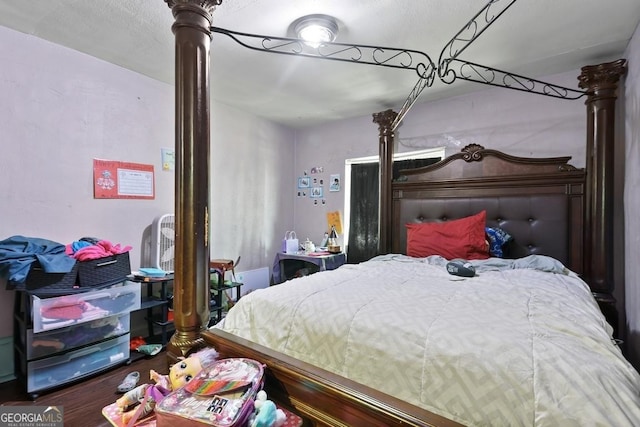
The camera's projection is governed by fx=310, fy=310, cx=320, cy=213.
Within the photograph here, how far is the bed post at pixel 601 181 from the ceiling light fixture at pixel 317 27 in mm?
1799

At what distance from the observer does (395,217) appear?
300 cm

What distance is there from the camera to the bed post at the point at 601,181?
2084 mm

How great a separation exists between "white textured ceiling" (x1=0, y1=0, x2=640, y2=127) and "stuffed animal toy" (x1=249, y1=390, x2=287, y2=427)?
1.89 m

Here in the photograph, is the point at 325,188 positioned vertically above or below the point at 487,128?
below

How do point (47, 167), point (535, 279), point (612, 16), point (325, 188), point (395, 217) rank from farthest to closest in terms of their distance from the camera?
point (325, 188) < point (395, 217) < point (47, 167) < point (612, 16) < point (535, 279)

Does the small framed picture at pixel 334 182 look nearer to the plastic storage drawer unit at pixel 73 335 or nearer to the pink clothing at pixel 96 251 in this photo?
the pink clothing at pixel 96 251

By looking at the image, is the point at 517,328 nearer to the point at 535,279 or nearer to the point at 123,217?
the point at 535,279

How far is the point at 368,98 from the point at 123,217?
97.2 inches

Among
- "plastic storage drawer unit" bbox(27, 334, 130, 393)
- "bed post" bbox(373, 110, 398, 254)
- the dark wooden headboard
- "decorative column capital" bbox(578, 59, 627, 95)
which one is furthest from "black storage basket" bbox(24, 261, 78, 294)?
"decorative column capital" bbox(578, 59, 627, 95)

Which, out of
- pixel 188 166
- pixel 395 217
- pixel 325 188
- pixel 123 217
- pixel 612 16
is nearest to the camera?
pixel 188 166

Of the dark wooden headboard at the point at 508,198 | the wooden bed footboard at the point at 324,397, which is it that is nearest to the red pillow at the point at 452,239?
the dark wooden headboard at the point at 508,198

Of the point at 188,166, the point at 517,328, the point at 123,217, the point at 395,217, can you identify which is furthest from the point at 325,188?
the point at 517,328

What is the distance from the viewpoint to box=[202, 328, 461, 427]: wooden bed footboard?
827 millimetres

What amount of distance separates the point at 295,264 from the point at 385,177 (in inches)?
56.1
